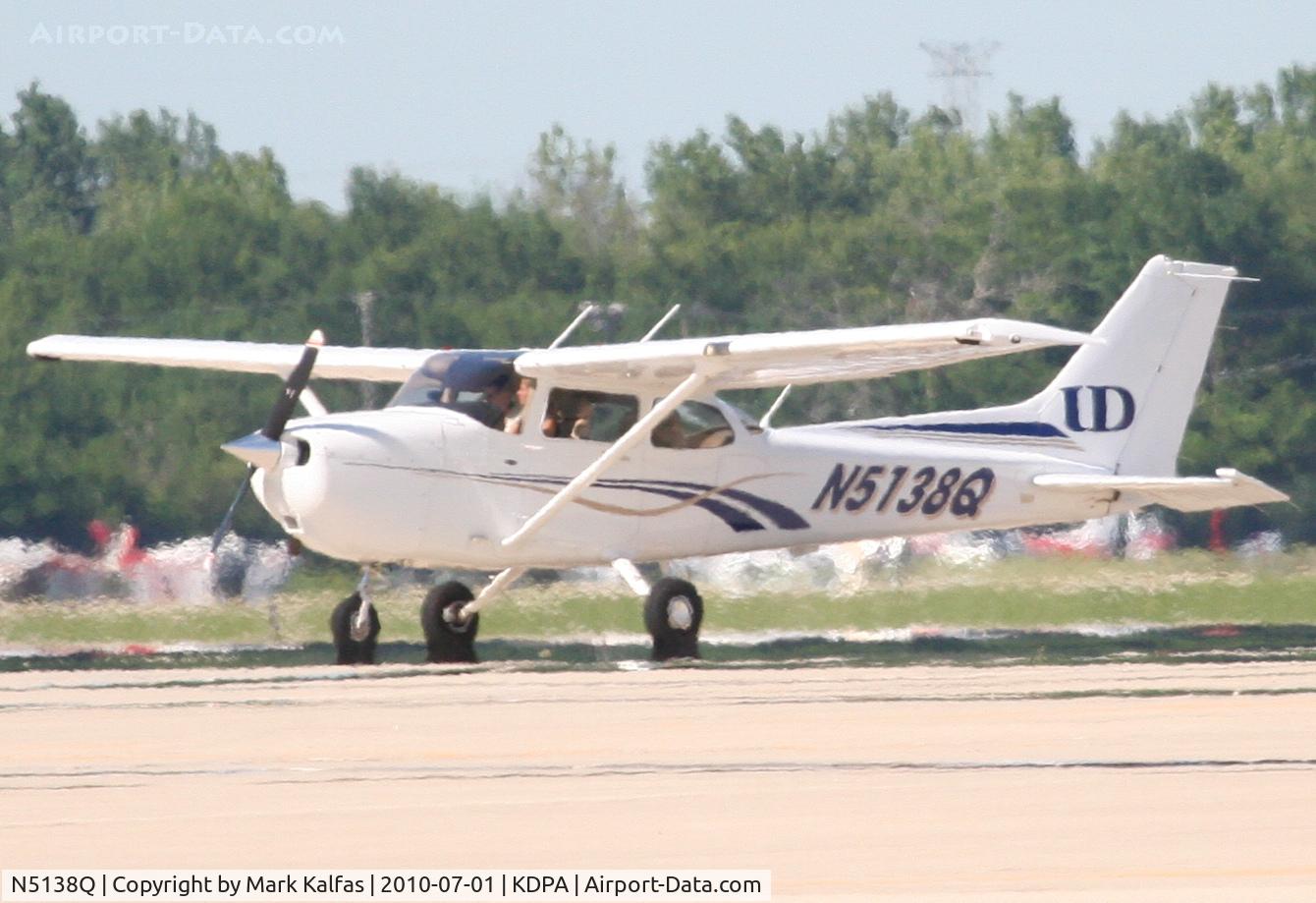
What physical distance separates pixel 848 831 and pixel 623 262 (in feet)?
97.7

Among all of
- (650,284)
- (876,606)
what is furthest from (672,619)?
(650,284)

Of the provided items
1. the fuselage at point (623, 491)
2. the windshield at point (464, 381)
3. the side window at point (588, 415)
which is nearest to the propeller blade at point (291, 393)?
the fuselage at point (623, 491)

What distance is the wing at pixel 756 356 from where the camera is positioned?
16.5 m

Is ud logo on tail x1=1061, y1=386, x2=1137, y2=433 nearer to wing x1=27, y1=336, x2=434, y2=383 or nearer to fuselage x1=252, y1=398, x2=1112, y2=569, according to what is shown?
fuselage x1=252, y1=398, x2=1112, y2=569

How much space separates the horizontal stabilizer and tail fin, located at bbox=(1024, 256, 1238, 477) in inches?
16.4

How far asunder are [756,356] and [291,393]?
3.01 m

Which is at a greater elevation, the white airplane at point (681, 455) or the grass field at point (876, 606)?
the white airplane at point (681, 455)

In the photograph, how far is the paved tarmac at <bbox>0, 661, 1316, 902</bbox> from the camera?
711cm

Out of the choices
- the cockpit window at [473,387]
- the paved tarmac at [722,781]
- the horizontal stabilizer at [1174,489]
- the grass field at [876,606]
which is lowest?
the grass field at [876,606]

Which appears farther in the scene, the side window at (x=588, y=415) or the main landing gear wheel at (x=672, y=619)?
the side window at (x=588, y=415)

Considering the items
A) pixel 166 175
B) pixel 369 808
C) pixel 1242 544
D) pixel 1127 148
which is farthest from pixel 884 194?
pixel 369 808
